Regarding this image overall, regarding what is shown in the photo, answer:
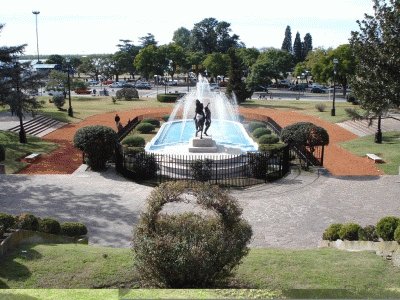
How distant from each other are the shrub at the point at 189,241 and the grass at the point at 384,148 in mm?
17950

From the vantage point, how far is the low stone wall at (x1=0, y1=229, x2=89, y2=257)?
10.8 m

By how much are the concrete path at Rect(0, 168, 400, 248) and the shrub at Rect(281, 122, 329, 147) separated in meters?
2.69

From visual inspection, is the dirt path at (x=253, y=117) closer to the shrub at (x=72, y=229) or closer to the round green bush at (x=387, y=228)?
the shrub at (x=72, y=229)

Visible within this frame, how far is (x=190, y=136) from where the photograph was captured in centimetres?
3147

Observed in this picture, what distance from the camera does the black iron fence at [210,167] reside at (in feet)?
67.3

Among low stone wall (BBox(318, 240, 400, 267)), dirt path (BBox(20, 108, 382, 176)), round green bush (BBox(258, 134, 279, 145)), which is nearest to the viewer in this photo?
low stone wall (BBox(318, 240, 400, 267))

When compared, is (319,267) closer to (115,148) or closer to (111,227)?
(111,227)

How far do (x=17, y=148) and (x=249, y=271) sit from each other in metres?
23.1

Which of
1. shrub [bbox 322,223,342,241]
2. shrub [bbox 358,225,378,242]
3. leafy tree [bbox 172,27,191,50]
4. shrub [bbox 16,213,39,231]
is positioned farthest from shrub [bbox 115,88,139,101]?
leafy tree [bbox 172,27,191,50]

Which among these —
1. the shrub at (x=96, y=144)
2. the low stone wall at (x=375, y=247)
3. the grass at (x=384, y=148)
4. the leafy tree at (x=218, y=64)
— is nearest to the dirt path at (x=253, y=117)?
the grass at (x=384, y=148)

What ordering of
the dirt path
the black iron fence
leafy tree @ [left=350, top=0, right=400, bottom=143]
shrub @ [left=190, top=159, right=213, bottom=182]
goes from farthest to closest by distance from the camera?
the dirt path < the black iron fence < shrub @ [left=190, top=159, right=213, bottom=182] < leafy tree @ [left=350, top=0, right=400, bottom=143]

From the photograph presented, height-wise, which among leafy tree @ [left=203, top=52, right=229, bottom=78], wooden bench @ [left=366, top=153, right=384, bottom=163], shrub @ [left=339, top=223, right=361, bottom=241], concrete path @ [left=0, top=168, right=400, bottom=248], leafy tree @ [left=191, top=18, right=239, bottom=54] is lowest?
concrete path @ [left=0, top=168, right=400, bottom=248]

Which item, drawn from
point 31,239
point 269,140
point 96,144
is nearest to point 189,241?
point 31,239

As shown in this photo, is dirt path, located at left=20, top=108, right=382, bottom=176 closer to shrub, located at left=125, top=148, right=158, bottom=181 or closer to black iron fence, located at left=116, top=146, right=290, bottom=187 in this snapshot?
black iron fence, located at left=116, top=146, right=290, bottom=187
